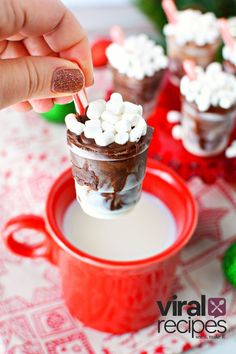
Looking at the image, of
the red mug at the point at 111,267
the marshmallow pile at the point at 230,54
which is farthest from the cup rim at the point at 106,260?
the marshmallow pile at the point at 230,54

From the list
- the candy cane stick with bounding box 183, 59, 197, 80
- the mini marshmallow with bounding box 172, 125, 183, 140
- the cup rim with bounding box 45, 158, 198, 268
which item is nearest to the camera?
the cup rim with bounding box 45, 158, 198, 268

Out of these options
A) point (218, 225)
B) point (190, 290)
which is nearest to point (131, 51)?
point (218, 225)

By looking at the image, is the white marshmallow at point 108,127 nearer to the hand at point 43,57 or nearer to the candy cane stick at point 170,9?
the hand at point 43,57

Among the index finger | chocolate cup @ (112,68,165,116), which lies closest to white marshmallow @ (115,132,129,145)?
the index finger

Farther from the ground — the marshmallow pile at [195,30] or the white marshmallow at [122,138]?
the white marshmallow at [122,138]

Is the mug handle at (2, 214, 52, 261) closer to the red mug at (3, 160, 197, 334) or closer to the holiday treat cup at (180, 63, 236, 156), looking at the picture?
the red mug at (3, 160, 197, 334)

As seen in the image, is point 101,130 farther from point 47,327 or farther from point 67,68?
point 47,327
